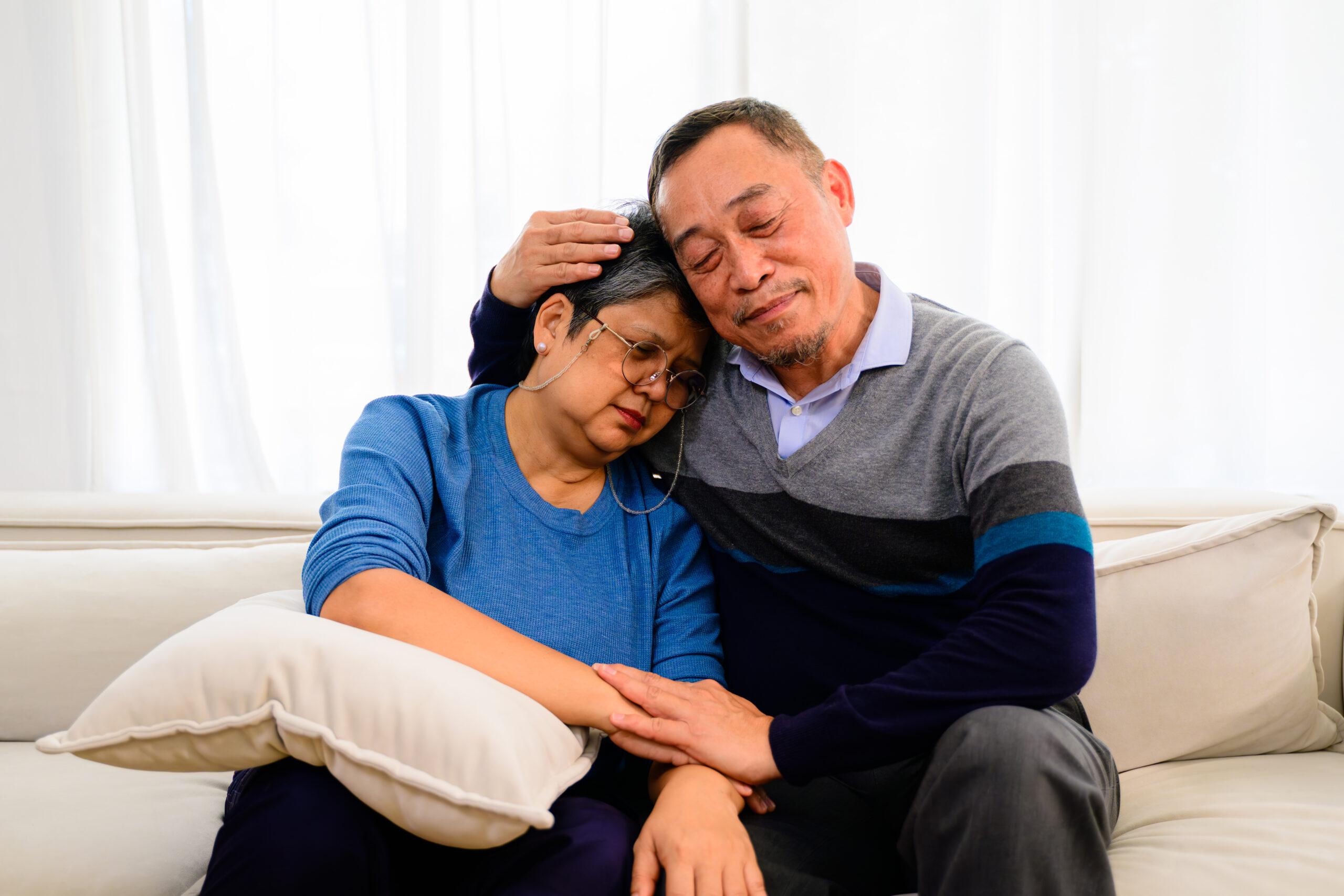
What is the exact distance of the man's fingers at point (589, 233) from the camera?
140cm

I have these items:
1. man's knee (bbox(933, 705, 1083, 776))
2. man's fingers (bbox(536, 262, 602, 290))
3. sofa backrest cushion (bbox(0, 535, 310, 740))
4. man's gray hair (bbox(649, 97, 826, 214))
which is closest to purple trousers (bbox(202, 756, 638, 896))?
man's knee (bbox(933, 705, 1083, 776))

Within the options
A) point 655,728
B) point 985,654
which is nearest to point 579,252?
point 655,728

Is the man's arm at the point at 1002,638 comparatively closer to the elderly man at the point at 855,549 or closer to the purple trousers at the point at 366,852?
the elderly man at the point at 855,549

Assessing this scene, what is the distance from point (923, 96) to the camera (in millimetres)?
2406

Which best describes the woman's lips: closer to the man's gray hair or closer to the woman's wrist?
the man's gray hair

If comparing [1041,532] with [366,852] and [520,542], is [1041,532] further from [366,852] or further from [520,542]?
[366,852]

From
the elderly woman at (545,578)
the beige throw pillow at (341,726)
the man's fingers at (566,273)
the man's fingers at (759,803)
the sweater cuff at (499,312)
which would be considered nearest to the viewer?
the beige throw pillow at (341,726)

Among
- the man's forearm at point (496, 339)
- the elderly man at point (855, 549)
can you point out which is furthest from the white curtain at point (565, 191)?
the elderly man at point (855, 549)

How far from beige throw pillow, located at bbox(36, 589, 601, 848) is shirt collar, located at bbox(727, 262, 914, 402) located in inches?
26.9

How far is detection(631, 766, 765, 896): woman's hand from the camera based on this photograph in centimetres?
100

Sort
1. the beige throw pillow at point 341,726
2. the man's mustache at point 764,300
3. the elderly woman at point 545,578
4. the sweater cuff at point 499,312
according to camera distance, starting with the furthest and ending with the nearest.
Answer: the sweater cuff at point 499,312, the man's mustache at point 764,300, the elderly woman at point 545,578, the beige throw pillow at point 341,726

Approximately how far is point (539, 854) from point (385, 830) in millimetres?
174

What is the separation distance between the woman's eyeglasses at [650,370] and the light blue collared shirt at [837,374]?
11cm

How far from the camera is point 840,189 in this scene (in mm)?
1437
